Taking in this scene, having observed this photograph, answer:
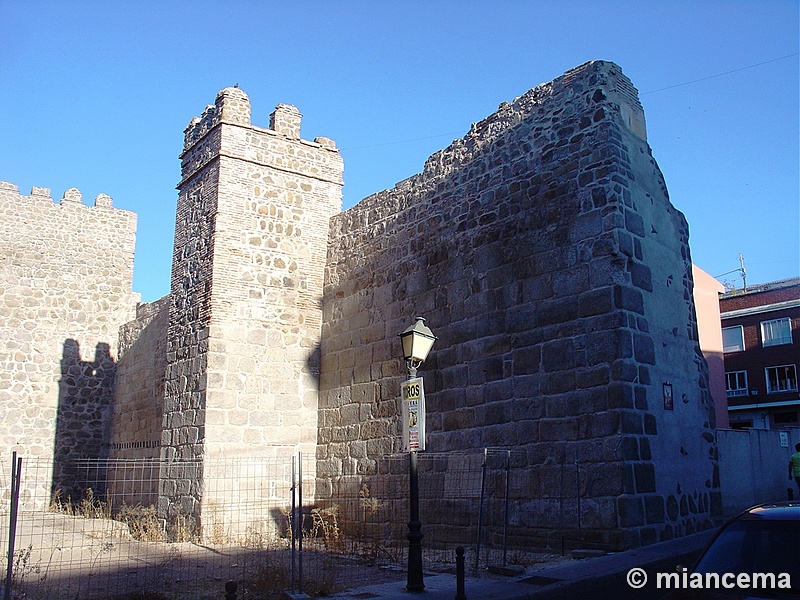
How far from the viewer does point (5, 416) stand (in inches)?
706

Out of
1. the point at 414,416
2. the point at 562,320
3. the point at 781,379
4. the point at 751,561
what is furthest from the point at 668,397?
the point at 781,379

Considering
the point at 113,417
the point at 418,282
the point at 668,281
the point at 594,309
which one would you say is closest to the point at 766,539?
the point at 594,309

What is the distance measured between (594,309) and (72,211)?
15.6 m

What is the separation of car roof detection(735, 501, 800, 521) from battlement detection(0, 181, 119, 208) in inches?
743

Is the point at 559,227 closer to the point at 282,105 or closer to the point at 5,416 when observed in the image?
the point at 282,105

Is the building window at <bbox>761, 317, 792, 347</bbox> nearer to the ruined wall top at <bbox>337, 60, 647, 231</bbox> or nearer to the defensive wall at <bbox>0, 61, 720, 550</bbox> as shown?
the defensive wall at <bbox>0, 61, 720, 550</bbox>

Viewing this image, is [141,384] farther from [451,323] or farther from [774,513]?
[774,513]

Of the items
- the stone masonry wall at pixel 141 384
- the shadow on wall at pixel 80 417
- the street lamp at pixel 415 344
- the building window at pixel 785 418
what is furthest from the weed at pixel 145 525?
the building window at pixel 785 418

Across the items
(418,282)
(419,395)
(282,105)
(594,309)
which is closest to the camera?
(419,395)

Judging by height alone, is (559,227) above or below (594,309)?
above

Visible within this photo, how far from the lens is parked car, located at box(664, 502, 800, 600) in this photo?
452 centimetres

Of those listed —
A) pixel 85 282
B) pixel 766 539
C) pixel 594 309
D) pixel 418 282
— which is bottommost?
pixel 766 539

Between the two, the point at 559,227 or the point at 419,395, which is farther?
the point at 559,227

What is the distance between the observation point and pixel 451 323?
11516 mm
